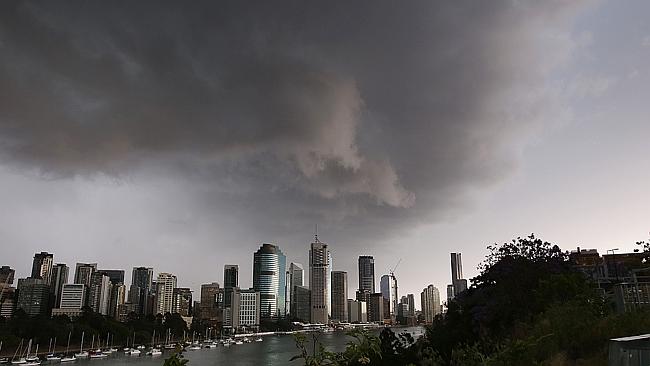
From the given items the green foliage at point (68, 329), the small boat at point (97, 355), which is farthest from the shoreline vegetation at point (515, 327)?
the green foliage at point (68, 329)

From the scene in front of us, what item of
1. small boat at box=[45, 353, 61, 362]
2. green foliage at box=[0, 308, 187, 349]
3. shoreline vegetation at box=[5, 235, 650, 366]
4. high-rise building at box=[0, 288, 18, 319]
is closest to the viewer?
shoreline vegetation at box=[5, 235, 650, 366]

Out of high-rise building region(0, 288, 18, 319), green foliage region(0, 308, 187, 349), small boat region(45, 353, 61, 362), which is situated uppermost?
high-rise building region(0, 288, 18, 319)

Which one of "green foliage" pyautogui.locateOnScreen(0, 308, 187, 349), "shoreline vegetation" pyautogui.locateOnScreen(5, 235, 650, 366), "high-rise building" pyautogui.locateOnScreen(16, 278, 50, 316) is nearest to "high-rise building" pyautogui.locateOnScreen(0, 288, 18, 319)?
"high-rise building" pyautogui.locateOnScreen(16, 278, 50, 316)

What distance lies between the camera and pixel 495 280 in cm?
2423

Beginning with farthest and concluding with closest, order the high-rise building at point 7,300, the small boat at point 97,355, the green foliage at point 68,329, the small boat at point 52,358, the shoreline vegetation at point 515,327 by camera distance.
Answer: the high-rise building at point 7,300, the green foliage at point 68,329, the small boat at point 97,355, the small boat at point 52,358, the shoreline vegetation at point 515,327

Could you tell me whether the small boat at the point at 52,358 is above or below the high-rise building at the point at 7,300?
below

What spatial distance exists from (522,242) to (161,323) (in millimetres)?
141577

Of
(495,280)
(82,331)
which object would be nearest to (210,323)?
(82,331)

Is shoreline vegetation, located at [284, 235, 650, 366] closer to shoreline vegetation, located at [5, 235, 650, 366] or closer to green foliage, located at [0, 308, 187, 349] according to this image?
shoreline vegetation, located at [5, 235, 650, 366]

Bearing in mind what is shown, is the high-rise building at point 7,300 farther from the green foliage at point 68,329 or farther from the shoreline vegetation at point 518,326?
the shoreline vegetation at point 518,326

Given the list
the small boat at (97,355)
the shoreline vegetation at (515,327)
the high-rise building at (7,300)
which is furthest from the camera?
the high-rise building at (7,300)

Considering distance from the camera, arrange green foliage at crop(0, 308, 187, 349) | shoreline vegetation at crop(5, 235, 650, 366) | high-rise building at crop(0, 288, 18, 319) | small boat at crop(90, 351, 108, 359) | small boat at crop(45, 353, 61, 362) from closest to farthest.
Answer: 1. shoreline vegetation at crop(5, 235, 650, 366)
2. small boat at crop(45, 353, 61, 362)
3. small boat at crop(90, 351, 108, 359)
4. green foliage at crop(0, 308, 187, 349)
5. high-rise building at crop(0, 288, 18, 319)

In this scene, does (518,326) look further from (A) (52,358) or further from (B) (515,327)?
(A) (52,358)

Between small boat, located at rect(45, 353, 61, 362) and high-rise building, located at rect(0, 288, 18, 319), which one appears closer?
small boat, located at rect(45, 353, 61, 362)
